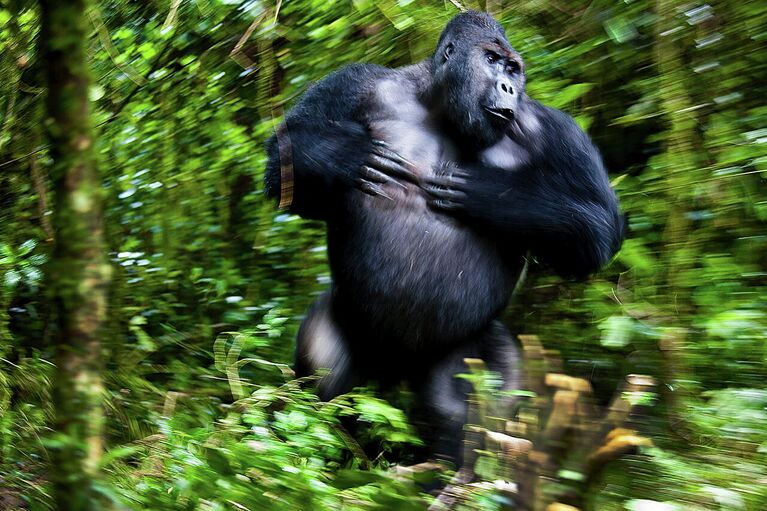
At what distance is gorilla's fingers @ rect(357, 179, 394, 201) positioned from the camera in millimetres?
2988

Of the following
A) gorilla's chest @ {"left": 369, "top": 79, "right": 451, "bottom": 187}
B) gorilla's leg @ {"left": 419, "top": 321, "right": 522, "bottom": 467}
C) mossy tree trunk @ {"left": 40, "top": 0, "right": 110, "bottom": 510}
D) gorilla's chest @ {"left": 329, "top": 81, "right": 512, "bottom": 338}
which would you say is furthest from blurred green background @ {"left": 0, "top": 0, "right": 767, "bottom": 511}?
gorilla's chest @ {"left": 369, "top": 79, "right": 451, "bottom": 187}

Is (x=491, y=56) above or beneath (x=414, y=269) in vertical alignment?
above

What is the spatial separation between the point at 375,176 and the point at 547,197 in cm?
63

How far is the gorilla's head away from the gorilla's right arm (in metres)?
0.31

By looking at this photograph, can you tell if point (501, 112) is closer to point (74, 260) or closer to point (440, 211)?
point (440, 211)

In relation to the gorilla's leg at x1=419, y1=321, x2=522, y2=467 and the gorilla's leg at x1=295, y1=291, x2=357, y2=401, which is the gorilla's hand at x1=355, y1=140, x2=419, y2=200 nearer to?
the gorilla's leg at x1=295, y1=291, x2=357, y2=401

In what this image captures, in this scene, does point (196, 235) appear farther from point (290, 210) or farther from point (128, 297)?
point (290, 210)

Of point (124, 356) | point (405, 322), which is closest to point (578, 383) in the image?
point (405, 322)

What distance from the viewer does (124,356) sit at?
133 inches

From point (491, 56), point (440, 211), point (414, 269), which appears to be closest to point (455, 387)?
point (414, 269)

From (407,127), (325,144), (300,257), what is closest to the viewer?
(325,144)

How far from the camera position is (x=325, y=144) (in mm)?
3031

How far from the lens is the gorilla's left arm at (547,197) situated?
2936 mm

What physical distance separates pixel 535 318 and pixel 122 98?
2.30 m
